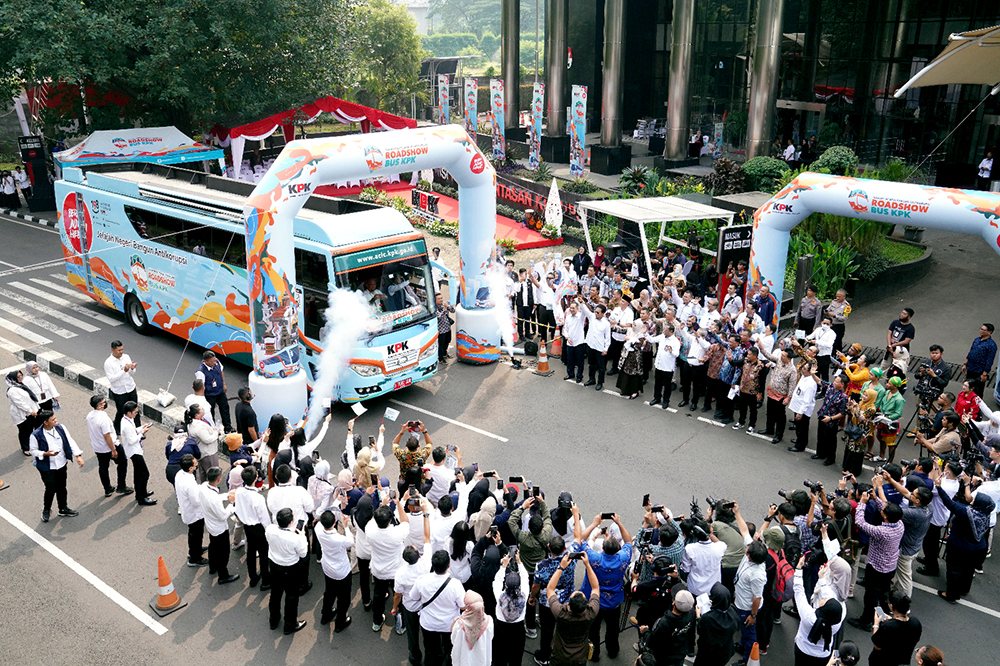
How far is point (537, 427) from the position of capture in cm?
1311

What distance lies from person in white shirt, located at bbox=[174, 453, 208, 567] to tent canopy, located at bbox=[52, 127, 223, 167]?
58.1 ft

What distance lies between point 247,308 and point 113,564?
5.45 m

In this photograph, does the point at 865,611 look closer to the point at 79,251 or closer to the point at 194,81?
the point at 79,251

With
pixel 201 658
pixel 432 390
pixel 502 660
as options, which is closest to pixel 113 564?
pixel 201 658

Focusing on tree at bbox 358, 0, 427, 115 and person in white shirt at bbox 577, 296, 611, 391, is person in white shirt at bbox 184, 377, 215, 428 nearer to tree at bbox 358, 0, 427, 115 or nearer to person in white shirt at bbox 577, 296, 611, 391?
person in white shirt at bbox 577, 296, 611, 391

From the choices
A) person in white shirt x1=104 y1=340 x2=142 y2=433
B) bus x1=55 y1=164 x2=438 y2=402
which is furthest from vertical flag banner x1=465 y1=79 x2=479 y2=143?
person in white shirt x1=104 y1=340 x2=142 y2=433

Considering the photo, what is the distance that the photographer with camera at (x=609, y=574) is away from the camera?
7371 mm

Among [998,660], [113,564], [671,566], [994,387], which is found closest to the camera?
[671,566]

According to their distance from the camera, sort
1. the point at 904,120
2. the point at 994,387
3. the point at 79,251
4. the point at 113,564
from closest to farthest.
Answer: the point at 113,564 → the point at 994,387 → the point at 79,251 → the point at 904,120

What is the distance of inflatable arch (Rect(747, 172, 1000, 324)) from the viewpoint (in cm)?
1252

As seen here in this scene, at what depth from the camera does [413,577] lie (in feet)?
24.3

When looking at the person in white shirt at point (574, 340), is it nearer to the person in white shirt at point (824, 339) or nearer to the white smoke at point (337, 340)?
the white smoke at point (337, 340)

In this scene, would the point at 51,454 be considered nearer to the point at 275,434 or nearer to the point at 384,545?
the point at 275,434

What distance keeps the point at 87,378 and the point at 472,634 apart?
10.7 m
